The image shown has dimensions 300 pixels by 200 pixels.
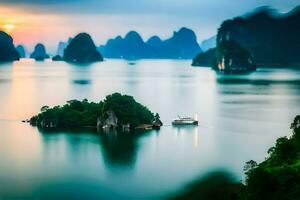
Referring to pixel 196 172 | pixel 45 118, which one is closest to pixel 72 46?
pixel 45 118

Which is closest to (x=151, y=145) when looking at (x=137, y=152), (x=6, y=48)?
(x=137, y=152)

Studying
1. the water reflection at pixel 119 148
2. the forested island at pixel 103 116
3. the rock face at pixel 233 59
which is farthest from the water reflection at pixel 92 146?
the rock face at pixel 233 59

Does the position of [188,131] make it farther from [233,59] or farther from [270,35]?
[270,35]

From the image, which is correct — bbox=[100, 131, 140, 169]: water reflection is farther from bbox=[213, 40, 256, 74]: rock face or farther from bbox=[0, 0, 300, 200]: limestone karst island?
bbox=[213, 40, 256, 74]: rock face

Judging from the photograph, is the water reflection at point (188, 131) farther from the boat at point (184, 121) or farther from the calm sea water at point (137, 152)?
the boat at point (184, 121)

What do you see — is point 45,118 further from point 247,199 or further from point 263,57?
point 263,57
